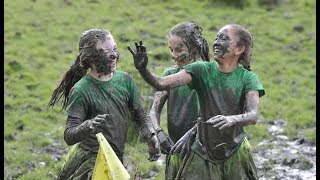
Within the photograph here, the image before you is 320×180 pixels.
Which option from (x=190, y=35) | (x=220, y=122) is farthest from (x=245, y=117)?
(x=190, y=35)

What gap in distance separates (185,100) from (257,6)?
42.9 feet

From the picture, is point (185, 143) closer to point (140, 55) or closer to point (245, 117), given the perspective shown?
point (245, 117)

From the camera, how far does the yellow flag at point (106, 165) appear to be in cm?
507

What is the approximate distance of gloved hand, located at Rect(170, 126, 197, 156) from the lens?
18.2ft

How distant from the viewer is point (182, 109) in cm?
605

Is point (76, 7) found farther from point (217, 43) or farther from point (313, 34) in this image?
point (217, 43)

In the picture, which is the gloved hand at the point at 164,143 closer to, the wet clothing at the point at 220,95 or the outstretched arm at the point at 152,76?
the wet clothing at the point at 220,95

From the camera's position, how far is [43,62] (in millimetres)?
14641

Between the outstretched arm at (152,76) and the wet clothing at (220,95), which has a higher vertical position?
the outstretched arm at (152,76)

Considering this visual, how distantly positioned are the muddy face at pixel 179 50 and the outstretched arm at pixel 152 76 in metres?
0.70

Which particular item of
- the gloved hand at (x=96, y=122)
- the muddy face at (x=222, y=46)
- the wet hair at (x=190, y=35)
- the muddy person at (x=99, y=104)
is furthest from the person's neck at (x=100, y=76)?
the wet hair at (x=190, y=35)

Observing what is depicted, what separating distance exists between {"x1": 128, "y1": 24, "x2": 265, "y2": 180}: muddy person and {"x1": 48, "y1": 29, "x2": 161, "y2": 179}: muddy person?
0.35 metres

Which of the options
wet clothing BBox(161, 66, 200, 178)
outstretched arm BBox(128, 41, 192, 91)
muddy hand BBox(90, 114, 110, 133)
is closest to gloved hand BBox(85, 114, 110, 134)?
muddy hand BBox(90, 114, 110, 133)

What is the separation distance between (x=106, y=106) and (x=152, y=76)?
1.66 feet
